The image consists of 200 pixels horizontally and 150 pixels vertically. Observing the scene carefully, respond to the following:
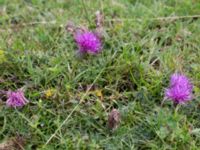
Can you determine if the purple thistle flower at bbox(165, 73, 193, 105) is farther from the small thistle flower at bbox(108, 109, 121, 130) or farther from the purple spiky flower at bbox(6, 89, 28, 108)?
the purple spiky flower at bbox(6, 89, 28, 108)

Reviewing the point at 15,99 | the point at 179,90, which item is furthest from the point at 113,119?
the point at 15,99

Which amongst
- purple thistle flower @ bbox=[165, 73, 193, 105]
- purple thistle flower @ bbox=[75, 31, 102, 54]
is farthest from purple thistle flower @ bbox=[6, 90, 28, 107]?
purple thistle flower @ bbox=[165, 73, 193, 105]

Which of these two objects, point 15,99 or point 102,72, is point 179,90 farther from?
point 15,99

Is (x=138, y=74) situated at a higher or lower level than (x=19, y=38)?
lower

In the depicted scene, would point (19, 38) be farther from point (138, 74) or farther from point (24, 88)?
point (138, 74)

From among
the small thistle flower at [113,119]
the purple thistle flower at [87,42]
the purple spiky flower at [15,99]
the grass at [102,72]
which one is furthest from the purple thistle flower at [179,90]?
the purple spiky flower at [15,99]

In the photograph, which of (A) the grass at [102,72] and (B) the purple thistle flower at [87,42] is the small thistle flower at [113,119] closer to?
(A) the grass at [102,72]

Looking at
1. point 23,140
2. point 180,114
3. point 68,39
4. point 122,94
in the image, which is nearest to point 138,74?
point 122,94
